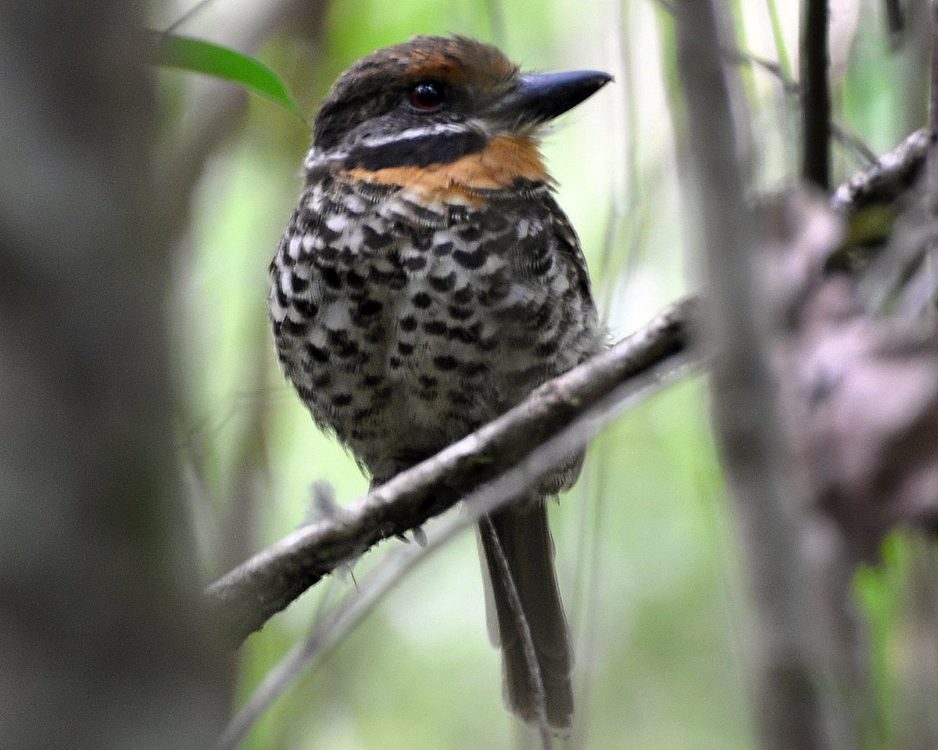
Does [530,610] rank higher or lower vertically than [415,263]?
lower

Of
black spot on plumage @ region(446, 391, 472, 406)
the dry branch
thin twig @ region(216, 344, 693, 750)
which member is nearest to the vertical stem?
the dry branch

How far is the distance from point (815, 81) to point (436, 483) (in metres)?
0.95

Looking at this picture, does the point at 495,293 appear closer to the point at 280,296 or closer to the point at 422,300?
the point at 422,300

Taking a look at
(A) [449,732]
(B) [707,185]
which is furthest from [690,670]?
(B) [707,185]

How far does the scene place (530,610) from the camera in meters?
3.03

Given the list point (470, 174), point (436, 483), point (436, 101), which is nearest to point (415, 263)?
point (470, 174)

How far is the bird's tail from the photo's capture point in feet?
9.61

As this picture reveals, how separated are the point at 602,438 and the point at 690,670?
2.33 m

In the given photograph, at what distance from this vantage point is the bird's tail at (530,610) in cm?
293

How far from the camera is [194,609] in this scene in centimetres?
82

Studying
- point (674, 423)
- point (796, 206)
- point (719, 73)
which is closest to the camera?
point (719, 73)

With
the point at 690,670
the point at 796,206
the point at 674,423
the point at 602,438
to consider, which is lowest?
the point at 690,670

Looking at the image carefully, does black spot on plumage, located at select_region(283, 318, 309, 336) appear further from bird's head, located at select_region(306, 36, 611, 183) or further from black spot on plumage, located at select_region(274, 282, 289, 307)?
bird's head, located at select_region(306, 36, 611, 183)

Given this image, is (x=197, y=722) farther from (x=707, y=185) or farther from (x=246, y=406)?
(x=246, y=406)
